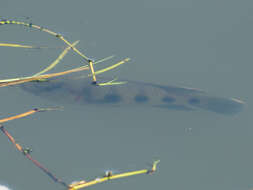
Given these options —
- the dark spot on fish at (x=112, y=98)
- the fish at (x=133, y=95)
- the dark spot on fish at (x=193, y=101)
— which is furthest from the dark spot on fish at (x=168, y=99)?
the dark spot on fish at (x=112, y=98)

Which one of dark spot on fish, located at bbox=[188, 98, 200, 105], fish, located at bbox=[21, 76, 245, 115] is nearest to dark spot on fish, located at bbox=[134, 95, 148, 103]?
fish, located at bbox=[21, 76, 245, 115]

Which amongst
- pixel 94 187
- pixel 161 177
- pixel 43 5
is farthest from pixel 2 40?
pixel 161 177

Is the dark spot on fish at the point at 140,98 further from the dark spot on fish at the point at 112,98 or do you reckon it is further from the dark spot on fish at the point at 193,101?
the dark spot on fish at the point at 193,101

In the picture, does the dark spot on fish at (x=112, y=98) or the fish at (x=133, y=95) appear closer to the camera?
the fish at (x=133, y=95)

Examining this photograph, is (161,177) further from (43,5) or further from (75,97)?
(43,5)

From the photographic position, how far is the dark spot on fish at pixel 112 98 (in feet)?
23.2

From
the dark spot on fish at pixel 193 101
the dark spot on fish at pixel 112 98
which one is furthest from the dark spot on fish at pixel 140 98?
the dark spot on fish at pixel 193 101

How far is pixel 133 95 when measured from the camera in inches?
280

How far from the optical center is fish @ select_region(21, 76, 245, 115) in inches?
271

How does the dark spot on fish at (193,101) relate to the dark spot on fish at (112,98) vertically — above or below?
above

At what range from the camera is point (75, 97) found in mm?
6957

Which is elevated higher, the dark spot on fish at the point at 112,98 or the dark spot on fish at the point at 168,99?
the dark spot on fish at the point at 168,99

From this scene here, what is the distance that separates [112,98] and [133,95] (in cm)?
44

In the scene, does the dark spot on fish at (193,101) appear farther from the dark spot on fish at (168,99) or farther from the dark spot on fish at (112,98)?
the dark spot on fish at (112,98)
